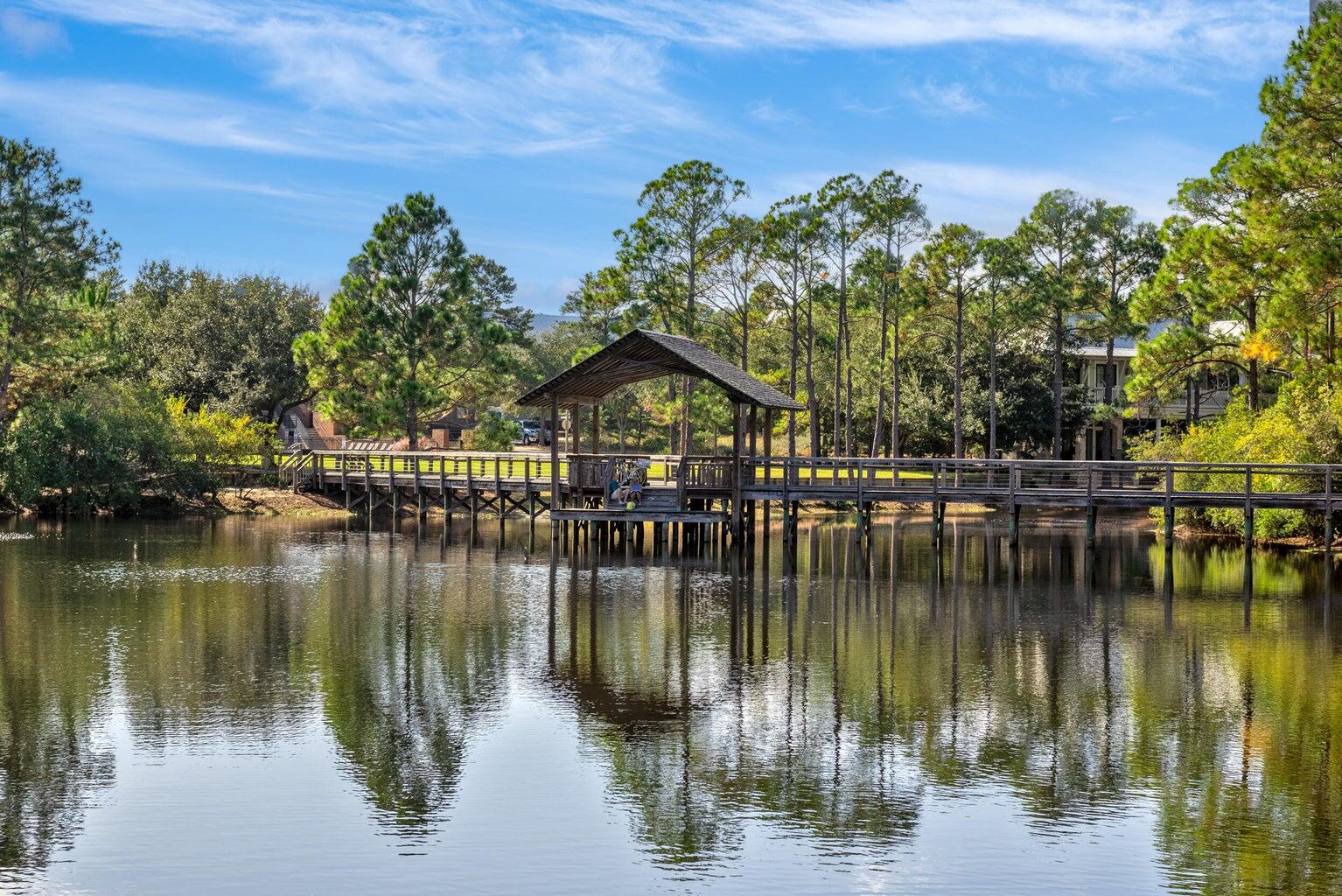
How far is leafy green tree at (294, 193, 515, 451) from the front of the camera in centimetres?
5200

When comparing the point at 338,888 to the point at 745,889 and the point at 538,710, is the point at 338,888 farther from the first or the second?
the point at 538,710

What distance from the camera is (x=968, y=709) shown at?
17.3m

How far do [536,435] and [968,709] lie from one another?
73.2 m

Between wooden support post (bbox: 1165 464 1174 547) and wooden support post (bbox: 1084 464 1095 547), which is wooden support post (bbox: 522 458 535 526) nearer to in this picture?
wooden support post (bbox: 1084 464 1095 547)

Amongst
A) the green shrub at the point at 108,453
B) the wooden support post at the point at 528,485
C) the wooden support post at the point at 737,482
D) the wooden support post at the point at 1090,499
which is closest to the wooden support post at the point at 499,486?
the wooden support post at the point at 528,485

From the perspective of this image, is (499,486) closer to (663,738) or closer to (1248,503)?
(1248,503)

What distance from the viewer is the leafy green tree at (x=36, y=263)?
48.8 m

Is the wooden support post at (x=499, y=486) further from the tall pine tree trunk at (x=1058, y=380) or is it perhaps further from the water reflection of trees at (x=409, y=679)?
the tall pine tree trunk at (x=1058, y=380)

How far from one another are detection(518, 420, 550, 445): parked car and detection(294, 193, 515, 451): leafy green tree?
29.6m

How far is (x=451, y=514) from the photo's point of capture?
51.9 m

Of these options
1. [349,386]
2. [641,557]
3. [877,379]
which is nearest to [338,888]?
[641,557]

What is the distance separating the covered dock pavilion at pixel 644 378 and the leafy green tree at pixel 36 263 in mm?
20032

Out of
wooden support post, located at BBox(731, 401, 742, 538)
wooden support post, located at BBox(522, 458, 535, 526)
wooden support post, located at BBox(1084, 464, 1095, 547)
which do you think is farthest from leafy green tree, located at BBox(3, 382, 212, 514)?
wooden support post, located at BBox(1084, 464, 1095, 547)

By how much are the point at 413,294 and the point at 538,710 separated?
3726 centimetres
